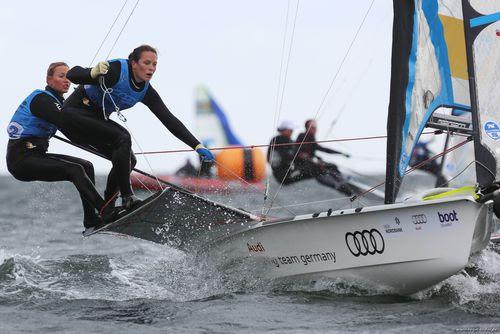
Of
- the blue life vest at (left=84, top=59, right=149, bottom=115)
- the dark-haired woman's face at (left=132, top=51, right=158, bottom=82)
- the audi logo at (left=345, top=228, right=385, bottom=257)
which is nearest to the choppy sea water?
the audi logo at (left=345, top=228, right=385, bottom=257)

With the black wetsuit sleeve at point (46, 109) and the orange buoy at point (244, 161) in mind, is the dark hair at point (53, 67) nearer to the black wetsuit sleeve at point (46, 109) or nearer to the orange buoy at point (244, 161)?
the black wetsuit sleeve at point (46, 109)

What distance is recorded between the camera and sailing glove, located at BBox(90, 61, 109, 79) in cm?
555

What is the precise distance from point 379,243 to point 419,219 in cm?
33

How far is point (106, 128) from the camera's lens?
572 centimetres

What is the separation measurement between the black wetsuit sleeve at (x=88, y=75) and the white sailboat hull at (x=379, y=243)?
4.58 feet

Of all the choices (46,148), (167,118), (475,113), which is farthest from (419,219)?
(46,148)

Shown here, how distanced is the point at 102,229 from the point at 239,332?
5.14 ft

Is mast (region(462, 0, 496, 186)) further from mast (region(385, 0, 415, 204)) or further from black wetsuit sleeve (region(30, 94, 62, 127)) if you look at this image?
black wetsuit sleeve (region(30, 94, 62, 127))

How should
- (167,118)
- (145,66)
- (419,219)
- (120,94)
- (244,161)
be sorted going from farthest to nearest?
1. (244,161)
2. (167,118)
3. (120,94)
4. (145,66)
5. (419,219)

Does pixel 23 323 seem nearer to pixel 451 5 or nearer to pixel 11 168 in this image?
pixel 11 168

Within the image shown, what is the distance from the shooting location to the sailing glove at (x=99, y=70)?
219 inches

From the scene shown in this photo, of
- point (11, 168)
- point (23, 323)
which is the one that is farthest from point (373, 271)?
point (11, 168)

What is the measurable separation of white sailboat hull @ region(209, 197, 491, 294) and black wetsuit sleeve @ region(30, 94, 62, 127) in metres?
1.50

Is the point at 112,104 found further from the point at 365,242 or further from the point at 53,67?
the point at 365,242
